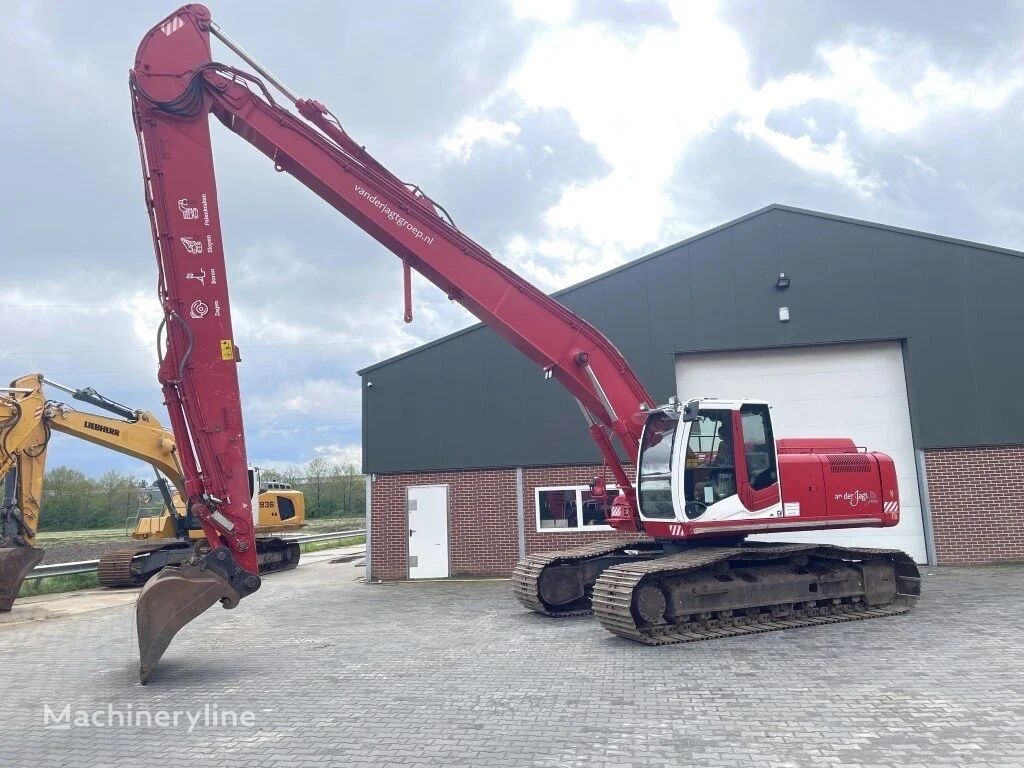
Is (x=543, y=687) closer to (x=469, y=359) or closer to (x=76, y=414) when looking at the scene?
(x=469, y=359)

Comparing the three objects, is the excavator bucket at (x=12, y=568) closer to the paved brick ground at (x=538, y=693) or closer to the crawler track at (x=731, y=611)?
the paved brick ground at (x=538, y=693)

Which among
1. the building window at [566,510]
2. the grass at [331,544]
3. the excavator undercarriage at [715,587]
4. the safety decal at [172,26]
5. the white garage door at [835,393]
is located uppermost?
the safety decal at [172,26]

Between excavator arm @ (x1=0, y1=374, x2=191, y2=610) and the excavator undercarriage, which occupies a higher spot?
excavator arm @ (x1=0, y1=374, x2=191, y2=610)

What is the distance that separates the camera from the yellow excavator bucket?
23.3ft

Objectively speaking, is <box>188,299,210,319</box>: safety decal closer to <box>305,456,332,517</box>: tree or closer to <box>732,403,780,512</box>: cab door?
<box>732,403,780,512</box>: cab door

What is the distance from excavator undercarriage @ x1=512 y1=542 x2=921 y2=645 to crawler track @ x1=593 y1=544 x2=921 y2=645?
0.04 ft

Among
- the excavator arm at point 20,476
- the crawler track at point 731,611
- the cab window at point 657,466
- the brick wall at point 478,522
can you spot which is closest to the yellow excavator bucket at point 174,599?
the crawler track at point 731,611

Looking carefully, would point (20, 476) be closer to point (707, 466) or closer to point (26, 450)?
point (26, 450)

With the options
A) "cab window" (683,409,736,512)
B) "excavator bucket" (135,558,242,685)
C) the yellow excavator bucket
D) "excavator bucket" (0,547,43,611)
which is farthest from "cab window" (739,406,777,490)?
"excavator bucket" (0,547,43,611)

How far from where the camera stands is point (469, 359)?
16.3m

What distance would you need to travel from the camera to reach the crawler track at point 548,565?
1047cm

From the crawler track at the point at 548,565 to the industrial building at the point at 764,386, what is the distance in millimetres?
3398

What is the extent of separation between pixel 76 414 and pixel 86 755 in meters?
11.7

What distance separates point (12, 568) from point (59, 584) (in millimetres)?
4927
